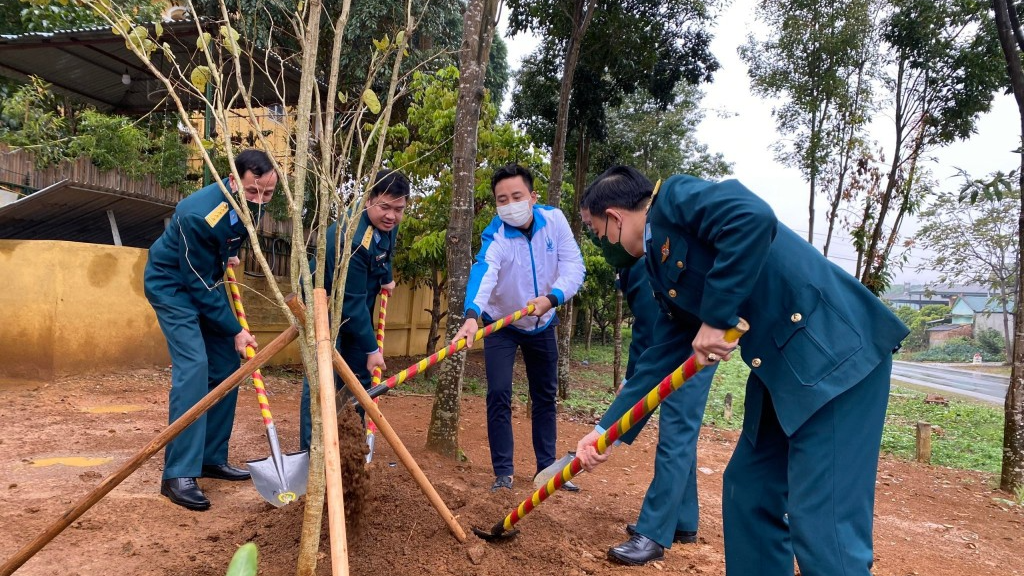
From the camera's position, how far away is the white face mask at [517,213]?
12.6ft

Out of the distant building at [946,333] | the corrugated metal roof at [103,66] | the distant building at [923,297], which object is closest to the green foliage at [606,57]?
the corrugated metal roof at [103,66]

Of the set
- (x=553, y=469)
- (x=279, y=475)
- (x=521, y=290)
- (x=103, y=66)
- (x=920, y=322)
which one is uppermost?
(x=103, y=66)

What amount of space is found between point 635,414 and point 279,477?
5.73ft

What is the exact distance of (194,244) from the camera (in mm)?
3520

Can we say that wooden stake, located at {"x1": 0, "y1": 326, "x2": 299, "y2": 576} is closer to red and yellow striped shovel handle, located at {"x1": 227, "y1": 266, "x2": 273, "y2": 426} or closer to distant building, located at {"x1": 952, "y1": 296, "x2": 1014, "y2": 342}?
red and yellow striped shovel handle, located at {"x1": 227, "y1": 266, "x2": 273, "y2": 426}

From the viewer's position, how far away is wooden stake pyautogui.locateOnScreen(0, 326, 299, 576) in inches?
85.5

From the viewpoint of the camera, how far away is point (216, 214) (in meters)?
3.53

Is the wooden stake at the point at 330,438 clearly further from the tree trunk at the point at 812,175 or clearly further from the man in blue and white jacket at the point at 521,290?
the tree trunk at the point at 812,175

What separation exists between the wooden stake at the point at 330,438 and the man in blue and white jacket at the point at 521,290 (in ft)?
5.39

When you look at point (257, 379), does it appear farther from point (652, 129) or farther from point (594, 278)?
point (652, 129)

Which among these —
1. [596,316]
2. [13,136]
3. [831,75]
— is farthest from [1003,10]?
[596,316]

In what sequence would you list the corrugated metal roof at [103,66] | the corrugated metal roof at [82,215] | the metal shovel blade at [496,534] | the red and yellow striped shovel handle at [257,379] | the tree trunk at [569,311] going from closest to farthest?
the metal shovel blade at [496,534] → the red and yellow striped shovel handle at [257,379] → the corrugated metal roof at [82,215] → the tree trunk at [569,311] → the corrugated metal roof at [103,66]

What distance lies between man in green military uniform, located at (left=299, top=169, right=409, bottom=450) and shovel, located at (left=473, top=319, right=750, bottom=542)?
149cm

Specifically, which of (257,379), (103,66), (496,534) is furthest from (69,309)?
(103,66)
